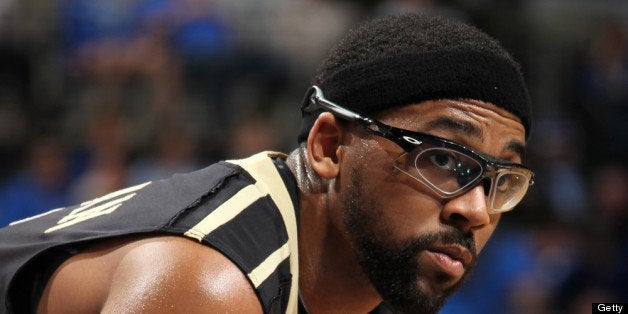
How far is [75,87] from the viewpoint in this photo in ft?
24.7

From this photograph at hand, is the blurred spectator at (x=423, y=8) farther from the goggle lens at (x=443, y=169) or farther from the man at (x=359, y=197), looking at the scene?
the goggle lens at (x=443, y=169)

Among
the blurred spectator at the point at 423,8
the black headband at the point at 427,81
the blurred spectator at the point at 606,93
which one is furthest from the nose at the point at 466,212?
the blurred spectator at the point at 606,93

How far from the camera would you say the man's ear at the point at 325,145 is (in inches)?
116

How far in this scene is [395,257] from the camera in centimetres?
281

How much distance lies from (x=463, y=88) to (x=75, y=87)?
5.24 m

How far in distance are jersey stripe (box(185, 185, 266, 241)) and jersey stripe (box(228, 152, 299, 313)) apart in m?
0.07

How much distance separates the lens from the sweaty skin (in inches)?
96.5

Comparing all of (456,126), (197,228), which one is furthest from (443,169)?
(197,228)

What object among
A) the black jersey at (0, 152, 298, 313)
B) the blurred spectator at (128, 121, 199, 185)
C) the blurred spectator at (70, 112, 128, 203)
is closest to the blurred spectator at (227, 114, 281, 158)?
the blurred spectator at (128, 121, 199, 185)

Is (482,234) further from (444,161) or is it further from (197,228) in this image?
(197,228)

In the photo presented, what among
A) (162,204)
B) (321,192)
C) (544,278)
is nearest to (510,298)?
(544,278)

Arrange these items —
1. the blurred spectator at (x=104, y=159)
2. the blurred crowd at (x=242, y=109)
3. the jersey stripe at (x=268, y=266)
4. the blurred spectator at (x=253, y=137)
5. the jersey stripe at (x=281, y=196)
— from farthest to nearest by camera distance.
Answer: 1. the blurred spectator at (x=253, y=137)
2. the blurred crowd at (x=242, y=109)
3. the blurred spectator at (x=104, y=159)
4. the jersey stripe at (x=281, y=196)
5. the jersey stripe at (x=268, y=266)

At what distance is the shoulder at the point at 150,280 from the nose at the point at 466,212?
732mm

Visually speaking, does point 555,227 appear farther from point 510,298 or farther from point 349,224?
point 349,224
